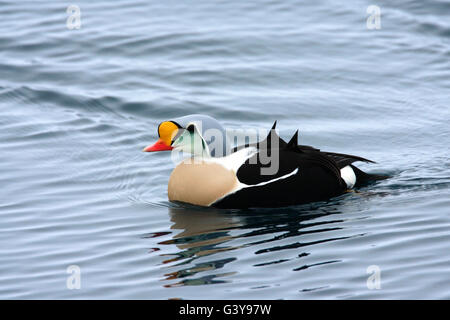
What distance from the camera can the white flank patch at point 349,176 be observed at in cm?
750

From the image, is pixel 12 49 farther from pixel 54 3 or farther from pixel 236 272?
pixel 236 272

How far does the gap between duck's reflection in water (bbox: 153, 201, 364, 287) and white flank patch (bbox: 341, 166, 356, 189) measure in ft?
1.25

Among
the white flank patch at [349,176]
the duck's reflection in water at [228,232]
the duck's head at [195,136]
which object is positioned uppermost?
the duck's head at [195,136]

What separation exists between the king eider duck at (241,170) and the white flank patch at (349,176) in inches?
6.7

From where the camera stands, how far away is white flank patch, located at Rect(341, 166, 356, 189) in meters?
7.50

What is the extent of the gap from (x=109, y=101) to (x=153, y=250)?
191 inches

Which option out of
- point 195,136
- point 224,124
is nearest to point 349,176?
point 195,136

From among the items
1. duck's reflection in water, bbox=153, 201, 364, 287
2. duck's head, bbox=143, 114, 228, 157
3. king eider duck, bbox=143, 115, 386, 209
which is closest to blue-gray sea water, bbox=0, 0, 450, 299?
duck's reflection in water, bbox=153, 201, 364, 287

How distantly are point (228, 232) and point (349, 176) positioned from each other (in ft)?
4.99

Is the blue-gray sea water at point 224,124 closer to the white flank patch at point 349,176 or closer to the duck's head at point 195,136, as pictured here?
the white flank patch at point 349,176

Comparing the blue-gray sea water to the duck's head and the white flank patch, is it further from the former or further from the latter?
the duck's head

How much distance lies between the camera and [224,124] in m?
9.88

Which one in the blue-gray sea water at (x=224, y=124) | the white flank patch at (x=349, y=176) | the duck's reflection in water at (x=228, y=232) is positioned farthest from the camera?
the white flank patch at (x=349, y=176)

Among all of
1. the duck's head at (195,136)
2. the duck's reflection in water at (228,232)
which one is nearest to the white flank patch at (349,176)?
the duck's reflection in water at (228,232)
